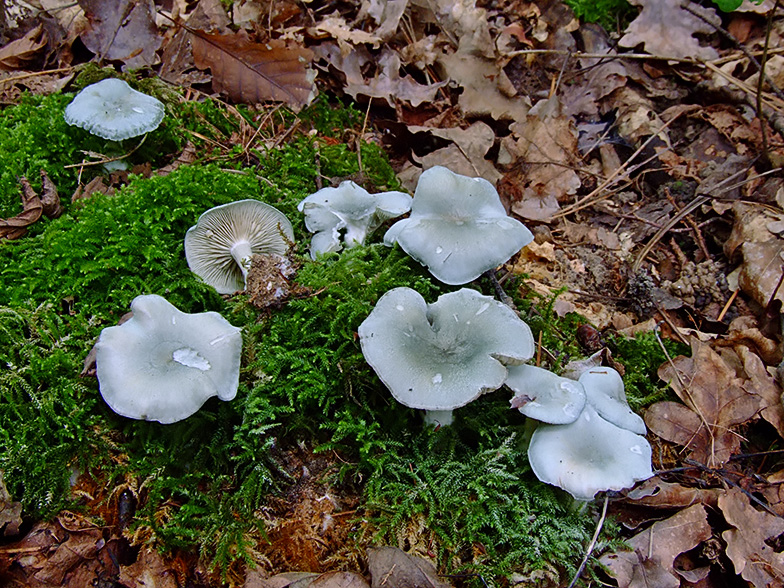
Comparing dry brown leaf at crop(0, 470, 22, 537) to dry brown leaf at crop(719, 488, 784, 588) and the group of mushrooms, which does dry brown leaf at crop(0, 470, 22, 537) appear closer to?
the group of mushrooms

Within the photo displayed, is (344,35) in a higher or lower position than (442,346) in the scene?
higher

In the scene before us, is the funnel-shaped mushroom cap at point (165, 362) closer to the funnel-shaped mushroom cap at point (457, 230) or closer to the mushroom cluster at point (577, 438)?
the funnel-shaped mushroom cap at point (457, 230)

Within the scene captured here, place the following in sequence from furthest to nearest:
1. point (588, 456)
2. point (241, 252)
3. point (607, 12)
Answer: point (607, 12) < point (241, 252) < point (588, 456)

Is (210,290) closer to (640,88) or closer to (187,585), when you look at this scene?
(187,585)

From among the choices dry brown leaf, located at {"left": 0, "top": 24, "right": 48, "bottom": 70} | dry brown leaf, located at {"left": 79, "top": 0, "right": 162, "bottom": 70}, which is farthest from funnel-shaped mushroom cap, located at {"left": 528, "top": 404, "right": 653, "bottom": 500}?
dry brown leaf, located at {"left": 0, "top": 24, "right": 48, "bottom": 70}

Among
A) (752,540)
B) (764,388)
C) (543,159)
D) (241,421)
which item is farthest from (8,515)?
(543,159)

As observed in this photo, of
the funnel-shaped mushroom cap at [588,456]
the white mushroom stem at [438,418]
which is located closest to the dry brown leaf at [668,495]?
the funnel-shaped mushroom cap at [588,456]

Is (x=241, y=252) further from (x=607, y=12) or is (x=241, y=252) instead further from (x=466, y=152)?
(x=607, y=12)
